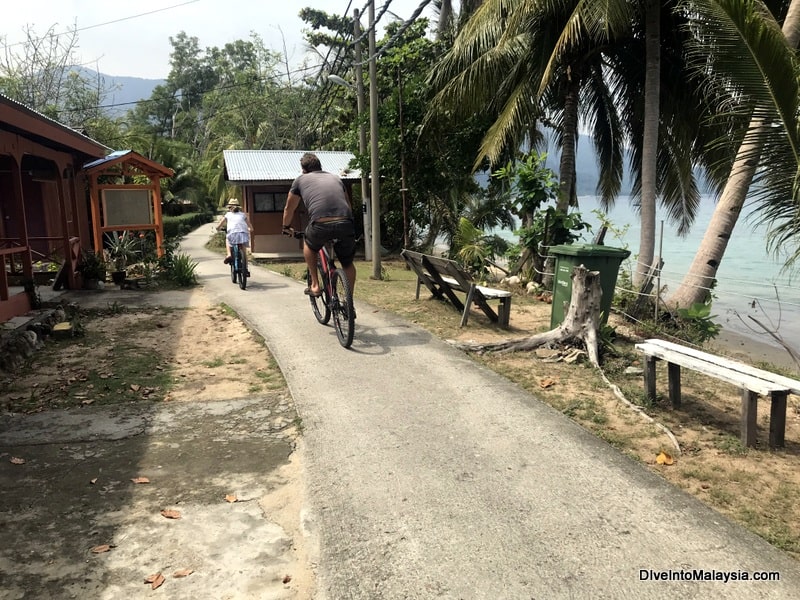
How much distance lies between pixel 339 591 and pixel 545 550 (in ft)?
3.13

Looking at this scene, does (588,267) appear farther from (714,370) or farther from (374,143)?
(374,143)

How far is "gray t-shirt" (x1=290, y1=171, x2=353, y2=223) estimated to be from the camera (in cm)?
628

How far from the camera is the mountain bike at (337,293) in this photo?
20.3 feet

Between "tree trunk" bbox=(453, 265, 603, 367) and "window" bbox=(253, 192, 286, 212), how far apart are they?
14.6 metres

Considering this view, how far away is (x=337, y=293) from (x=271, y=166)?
14452mm

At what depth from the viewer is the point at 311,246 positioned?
21.6 feet

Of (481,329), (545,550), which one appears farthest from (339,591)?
(481,329)

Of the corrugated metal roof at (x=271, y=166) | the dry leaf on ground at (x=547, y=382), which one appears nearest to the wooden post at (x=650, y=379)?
the dry leaf on ground at (x=547, y=382)

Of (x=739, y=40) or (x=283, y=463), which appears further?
(x=739, y=40)

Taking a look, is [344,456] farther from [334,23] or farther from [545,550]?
[334,23]

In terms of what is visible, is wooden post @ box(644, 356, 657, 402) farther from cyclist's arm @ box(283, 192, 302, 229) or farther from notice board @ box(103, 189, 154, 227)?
notice board @ box(103, 189, 154, 227)

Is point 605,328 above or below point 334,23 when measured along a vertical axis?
below

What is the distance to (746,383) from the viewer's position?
13.0 feet

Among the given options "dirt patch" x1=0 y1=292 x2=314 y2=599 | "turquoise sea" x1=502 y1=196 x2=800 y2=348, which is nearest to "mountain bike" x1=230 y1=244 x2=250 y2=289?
"dirt patch" x1=0 y1=292 x2=314 y2=599
